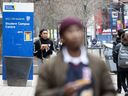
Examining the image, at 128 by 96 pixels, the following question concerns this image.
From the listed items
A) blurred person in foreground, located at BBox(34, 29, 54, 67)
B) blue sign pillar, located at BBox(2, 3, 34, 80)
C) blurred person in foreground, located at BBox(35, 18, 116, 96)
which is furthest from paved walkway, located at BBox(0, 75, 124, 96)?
blurred person in foreground, located at BBox(35, 18, 116, 96)

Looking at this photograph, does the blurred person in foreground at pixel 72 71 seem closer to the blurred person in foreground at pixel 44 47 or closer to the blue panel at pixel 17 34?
the blurred person in foreground at pixel 44 47

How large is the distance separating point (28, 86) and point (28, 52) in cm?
99

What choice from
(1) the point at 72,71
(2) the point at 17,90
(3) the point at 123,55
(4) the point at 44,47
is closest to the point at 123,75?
(3) the point at 123,55

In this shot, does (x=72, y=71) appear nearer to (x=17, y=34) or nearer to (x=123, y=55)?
(x=123, y=55)

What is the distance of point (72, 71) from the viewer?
4.03 m

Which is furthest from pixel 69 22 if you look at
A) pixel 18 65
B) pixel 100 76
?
pixel 18 65

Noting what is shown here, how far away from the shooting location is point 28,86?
1552 centimetres

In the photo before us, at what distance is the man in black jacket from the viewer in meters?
12.7

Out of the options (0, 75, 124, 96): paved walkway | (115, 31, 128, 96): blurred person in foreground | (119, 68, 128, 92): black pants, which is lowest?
(0, 75, 124, 96): paved walkway

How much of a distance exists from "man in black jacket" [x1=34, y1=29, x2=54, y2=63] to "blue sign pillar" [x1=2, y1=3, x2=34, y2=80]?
2421mm

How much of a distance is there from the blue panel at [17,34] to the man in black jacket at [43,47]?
8.06 ft

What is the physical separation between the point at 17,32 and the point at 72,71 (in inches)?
457

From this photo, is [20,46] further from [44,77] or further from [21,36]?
[44,77]

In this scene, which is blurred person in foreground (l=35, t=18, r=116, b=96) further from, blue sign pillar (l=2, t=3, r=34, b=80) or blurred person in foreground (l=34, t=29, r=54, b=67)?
blue sign pillar (l=2, t=3, r=34, b=80)
